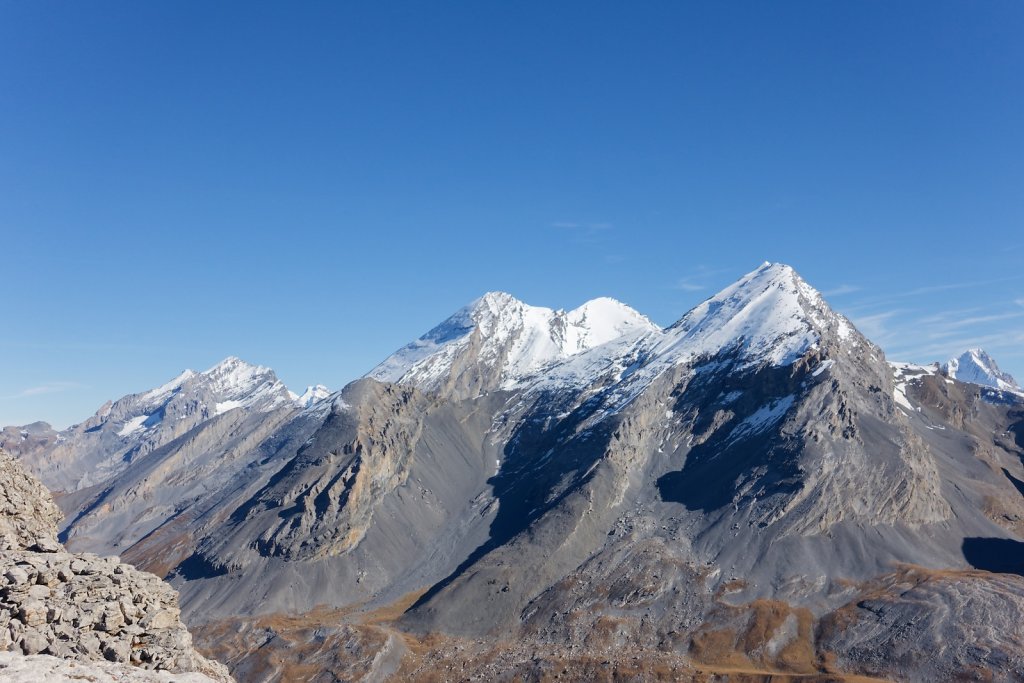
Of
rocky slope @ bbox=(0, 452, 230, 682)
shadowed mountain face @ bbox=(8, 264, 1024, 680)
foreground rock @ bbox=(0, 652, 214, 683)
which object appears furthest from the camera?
shadowed mountain face @ bbox=(8, 264, 1024, 680)

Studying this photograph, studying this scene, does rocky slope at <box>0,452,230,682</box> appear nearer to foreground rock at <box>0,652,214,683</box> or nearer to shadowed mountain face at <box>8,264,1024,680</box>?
foreground rock at <box>0,652,214,683</box>

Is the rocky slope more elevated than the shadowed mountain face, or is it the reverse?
the rocky slope

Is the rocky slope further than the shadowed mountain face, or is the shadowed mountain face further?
the shadowed mountain face

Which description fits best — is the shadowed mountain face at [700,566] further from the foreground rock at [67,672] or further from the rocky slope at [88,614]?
the foreground rock at [67,672]

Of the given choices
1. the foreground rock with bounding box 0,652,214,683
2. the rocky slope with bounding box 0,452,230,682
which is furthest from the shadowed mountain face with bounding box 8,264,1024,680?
the foreground rock with bounding box 0,652,214,683

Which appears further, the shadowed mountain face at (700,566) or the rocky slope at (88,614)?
the shadowed mountain face at (700,566)

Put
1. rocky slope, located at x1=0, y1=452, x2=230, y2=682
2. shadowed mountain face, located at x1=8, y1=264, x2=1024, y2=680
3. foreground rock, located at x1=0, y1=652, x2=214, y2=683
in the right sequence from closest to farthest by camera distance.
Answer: foreground rock, located at x1=0, y1=652, x2=214, y2=683
rocky slope, located at x1=0, y1=452, x2=230, y2=682
shadowed mountain face, located at x1=8, y1=264, x2=1024, y2=680

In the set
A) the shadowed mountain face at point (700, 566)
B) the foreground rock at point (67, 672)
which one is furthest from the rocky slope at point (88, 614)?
the shadowed mountain face at point (700, 566)

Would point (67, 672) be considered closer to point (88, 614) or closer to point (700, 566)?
point (88, 614)
